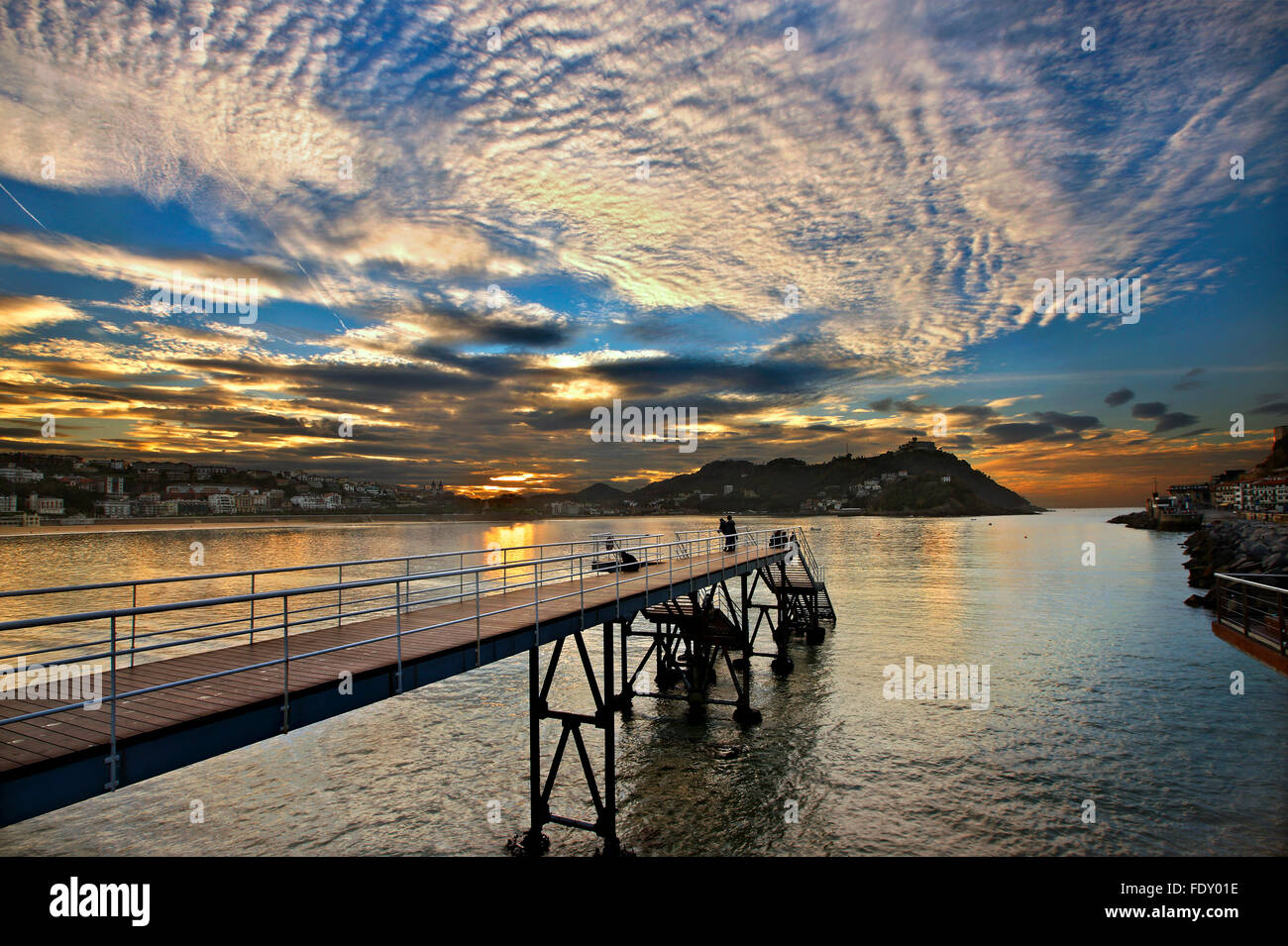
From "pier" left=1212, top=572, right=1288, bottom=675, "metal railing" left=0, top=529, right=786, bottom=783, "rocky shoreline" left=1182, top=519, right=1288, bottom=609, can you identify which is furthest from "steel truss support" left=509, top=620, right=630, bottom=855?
"rocky shoreline" left=1182, top=519, right=1288, bottom=609

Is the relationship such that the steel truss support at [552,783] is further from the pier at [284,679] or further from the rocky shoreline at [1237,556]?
the rocky shoreline at [1237,556]

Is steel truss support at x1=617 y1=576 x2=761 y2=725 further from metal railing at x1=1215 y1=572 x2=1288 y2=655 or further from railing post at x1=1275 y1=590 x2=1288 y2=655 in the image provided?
railing post at x1=1275 y1=590 x2=1288 y2=655

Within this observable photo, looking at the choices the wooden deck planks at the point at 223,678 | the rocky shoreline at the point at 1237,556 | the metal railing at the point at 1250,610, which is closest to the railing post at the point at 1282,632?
the metal railing at the point at 1250,610

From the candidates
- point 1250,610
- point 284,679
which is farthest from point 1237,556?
point 284,679

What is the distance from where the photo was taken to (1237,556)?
163 feet

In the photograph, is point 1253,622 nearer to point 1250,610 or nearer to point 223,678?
point 1250,610

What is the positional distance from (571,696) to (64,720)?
18505 millimetres

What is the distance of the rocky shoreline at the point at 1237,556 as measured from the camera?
36.8 m

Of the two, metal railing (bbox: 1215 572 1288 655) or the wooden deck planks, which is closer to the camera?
the wooden deck planks

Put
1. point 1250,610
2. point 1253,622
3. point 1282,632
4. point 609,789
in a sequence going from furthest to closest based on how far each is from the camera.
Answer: point 609,789 < point 1250,610 < point 1253,622 < point 1282,632

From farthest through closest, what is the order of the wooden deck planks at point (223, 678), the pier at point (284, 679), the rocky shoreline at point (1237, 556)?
the rocky shoreline at point (1237, 556) < the wooden deck planks at point (223, 678) < the pier at point (284, 679)

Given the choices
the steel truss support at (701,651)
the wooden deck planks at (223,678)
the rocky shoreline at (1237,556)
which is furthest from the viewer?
the rocky shoreline at (1237,556)

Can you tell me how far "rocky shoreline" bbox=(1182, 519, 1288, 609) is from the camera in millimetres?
36812
